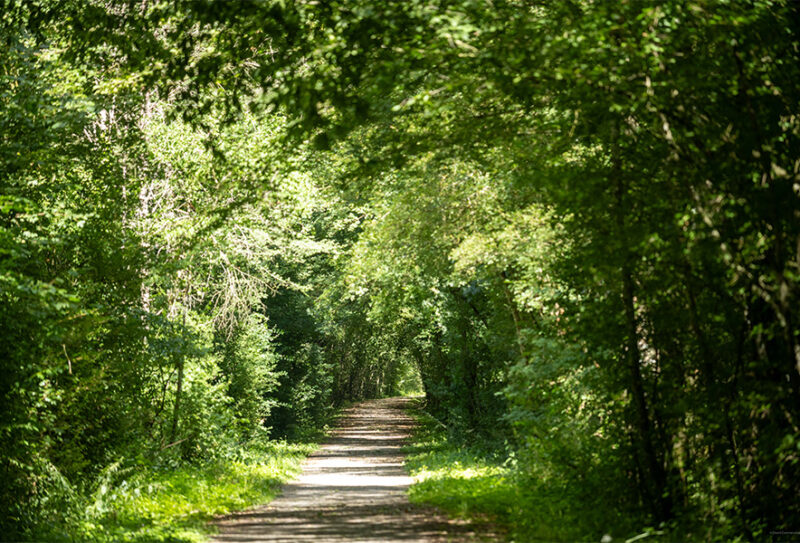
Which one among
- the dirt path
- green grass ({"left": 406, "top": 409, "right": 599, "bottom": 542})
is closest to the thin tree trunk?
green grass ({"left": 406, "top": 409, "right": 599, "bottom": 542})

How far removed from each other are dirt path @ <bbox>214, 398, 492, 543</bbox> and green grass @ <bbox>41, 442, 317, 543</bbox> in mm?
467

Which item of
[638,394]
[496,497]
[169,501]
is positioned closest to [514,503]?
[496,497]

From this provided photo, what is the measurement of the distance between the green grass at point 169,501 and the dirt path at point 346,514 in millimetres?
467

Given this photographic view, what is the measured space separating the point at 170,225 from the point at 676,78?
525 inches

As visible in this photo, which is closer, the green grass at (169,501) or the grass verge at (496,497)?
the grass verge at (496,497)

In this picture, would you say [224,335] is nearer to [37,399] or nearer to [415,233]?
[415,233]

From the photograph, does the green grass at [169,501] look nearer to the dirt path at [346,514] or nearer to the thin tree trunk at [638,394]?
the dirt path at [346,514]

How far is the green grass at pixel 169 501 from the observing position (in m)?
10.6

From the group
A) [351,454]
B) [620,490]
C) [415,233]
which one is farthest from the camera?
[351,454]

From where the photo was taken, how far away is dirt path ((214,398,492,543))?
1037 cm

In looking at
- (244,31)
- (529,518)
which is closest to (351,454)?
A: (529,518)

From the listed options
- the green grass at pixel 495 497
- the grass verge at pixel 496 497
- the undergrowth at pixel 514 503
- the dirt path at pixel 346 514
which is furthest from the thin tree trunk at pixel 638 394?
the dirt path at pixel 346 514

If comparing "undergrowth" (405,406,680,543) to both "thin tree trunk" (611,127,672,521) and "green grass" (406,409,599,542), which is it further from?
"thin tree trunk" (611,127,672,521)

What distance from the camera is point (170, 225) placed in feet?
62.6
